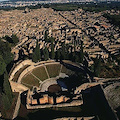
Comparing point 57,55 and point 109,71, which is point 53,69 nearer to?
point 57,55

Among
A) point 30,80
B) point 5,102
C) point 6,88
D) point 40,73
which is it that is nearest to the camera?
point 5,102

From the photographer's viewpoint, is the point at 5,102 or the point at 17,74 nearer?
the point at 5,102

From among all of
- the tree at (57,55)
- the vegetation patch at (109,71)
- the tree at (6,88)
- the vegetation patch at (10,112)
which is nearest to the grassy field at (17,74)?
the vegetation patch at (10,112)

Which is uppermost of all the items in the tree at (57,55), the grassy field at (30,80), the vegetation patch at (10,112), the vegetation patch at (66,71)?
the tree at (57,55)

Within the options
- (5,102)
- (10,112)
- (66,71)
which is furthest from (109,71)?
(5,102)

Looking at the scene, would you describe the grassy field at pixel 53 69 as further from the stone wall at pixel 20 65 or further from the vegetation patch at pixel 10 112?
the vegetation patch at pixel 10 112

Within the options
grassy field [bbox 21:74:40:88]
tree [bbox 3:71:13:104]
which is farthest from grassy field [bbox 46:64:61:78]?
tree [bbox 3:71:13:104]
